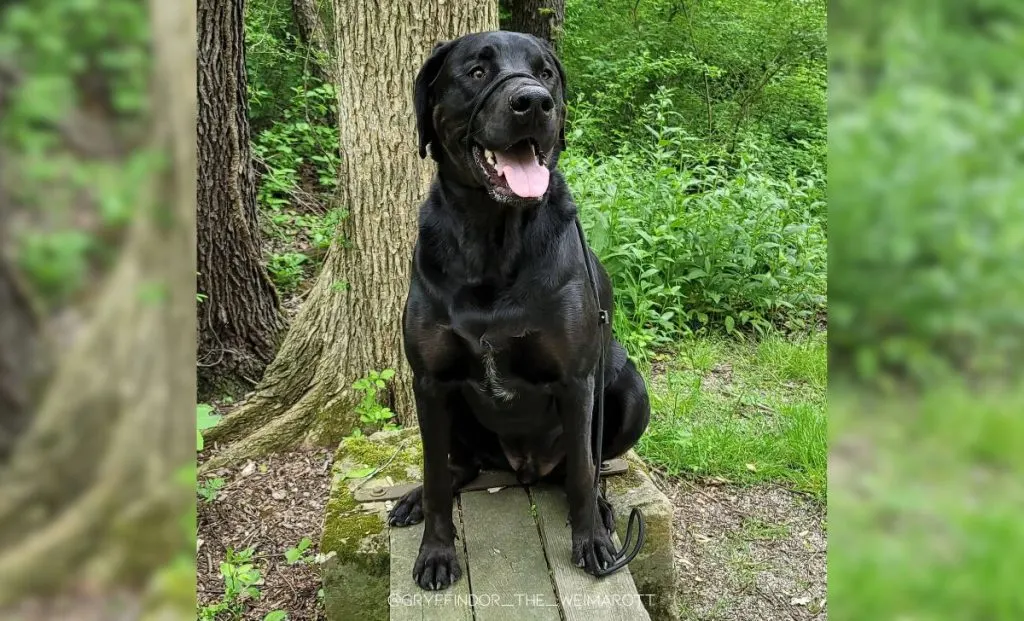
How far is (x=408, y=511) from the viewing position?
276cm

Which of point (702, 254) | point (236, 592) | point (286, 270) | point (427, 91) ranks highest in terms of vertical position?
point (427, 91)

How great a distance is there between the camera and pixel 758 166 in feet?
25.0

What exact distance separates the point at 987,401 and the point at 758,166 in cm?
778

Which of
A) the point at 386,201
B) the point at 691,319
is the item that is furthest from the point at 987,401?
the point at 691,319

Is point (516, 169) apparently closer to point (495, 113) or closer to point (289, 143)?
point (495, 113)

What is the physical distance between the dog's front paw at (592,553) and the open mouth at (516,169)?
1.15m

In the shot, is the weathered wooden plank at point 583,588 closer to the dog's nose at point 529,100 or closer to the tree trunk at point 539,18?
the dog's nose at point 529,100

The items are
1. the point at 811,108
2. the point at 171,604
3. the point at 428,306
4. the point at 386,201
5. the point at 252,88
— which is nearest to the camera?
the point at 171,604

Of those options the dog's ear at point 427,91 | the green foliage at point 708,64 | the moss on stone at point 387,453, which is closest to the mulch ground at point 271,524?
the moss on stone at point 387,453

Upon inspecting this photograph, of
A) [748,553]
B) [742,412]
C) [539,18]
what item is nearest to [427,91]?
[748,553]

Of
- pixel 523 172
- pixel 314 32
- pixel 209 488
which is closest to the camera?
pixel 523 172

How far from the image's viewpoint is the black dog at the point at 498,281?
2104 mm

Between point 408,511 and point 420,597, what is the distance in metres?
0.44

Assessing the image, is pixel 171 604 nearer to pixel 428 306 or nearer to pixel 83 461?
pixel 83 461
